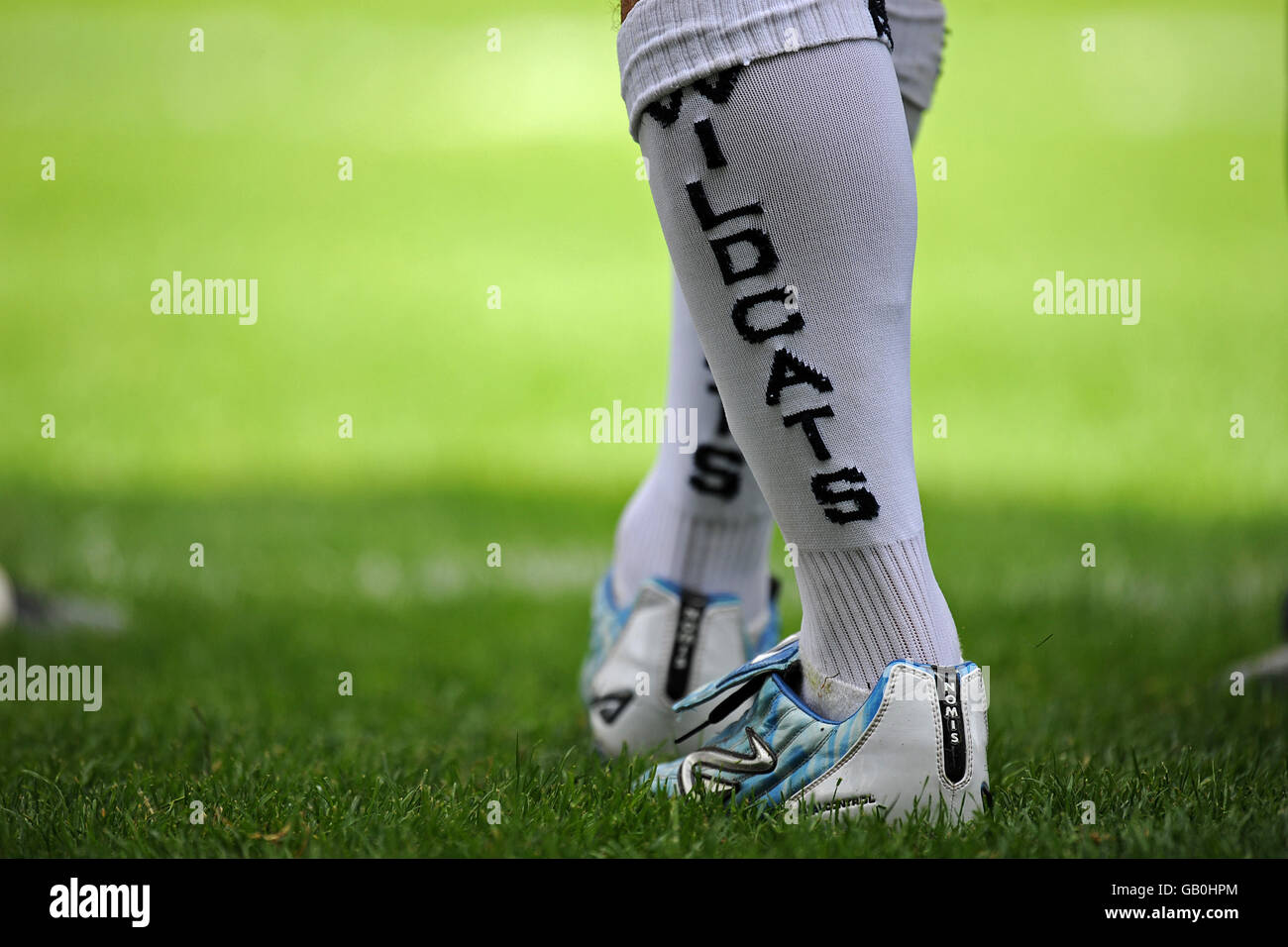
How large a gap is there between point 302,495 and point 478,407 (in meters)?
1.95

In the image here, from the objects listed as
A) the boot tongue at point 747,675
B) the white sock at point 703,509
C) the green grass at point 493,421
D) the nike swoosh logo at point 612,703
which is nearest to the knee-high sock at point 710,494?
the white sock at point 703,509

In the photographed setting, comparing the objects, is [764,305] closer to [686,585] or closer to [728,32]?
[728,32]

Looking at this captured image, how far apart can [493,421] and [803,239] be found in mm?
5630

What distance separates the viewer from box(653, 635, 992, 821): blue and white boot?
1312mm

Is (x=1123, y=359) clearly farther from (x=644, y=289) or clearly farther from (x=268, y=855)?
(x=268, y=855)

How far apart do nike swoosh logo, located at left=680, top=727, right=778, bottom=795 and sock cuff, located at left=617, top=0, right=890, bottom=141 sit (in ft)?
2.43

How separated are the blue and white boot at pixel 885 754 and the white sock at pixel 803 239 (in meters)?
0.07

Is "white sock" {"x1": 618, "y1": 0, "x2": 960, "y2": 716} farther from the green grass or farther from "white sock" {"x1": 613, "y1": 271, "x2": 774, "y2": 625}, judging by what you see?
"white sock" {"x1": 613, "y1": 271, "x2": 774, "y2": 625}

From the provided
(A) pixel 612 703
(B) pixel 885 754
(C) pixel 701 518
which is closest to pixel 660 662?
(A) pixel 612 703

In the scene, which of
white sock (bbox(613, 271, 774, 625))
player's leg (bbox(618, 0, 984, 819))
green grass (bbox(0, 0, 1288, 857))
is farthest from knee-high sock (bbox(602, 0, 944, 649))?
player's leg (bbox(618, 0, 984, 819))

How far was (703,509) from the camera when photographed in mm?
1956

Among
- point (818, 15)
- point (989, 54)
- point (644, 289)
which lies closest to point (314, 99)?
point (644, 289)

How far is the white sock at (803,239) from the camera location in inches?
49.1

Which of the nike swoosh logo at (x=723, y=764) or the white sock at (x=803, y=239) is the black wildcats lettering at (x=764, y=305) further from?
the nike swoosh logo at (x=723, y=764)
